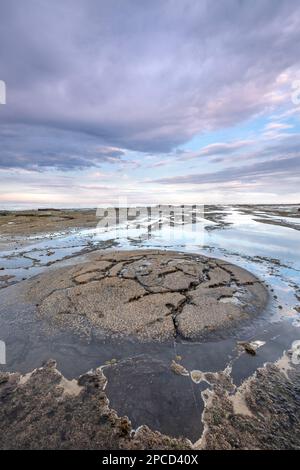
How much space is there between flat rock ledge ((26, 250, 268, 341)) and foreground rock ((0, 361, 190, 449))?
1.42 m

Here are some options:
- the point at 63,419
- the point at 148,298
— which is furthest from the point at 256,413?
the point at 148,298

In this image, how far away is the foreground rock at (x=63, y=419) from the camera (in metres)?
2.63

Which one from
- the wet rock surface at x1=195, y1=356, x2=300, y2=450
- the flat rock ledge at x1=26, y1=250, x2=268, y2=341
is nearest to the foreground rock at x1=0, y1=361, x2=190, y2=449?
the wet rock surface at x1=195, y1=356, x2=300, y2=450

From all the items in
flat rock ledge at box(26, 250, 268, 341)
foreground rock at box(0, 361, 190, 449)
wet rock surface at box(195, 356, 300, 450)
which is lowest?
wet rock surface at box(195, 356, 300, 450)

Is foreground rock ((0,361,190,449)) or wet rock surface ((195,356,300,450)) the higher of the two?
foreground rock ((0,361,190,449))

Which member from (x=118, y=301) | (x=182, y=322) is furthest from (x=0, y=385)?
(x=182, y=322)

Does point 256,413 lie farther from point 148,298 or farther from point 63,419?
point 148,298

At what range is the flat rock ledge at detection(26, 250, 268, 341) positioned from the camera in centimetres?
510

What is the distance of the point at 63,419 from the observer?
292cm

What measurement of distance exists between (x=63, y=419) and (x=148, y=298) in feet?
11.5

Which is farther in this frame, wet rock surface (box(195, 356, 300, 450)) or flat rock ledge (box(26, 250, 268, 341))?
flat rock ledge (box(26, 250, 268, 341))

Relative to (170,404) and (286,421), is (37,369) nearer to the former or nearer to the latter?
(170,404)

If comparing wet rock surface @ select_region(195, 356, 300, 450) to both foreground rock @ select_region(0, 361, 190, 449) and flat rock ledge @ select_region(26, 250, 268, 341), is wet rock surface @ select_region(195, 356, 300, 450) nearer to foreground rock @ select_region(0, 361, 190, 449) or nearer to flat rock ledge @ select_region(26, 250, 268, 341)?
foreground rock @ select_region(0, 361, 190, 449)

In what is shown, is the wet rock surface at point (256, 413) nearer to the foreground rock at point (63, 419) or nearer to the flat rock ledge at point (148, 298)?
the foreground rock at point (63, 419)
